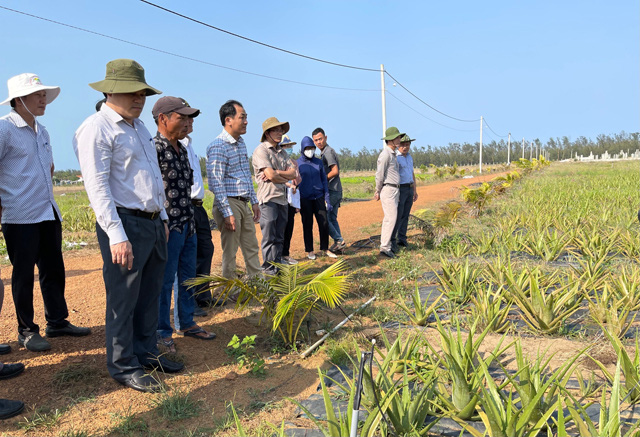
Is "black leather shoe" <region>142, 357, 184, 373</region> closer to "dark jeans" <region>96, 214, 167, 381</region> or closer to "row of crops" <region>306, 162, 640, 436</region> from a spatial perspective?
"dark jeans" <region>96, 214, 167, 381</region>

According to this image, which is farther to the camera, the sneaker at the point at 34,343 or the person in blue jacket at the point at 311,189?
the person in blue jacket at the point at 311,189

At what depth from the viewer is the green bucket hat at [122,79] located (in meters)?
2.63

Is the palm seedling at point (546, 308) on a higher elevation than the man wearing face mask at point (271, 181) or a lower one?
lower

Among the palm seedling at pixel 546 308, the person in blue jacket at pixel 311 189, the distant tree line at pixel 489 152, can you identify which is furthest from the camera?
the distant tree line at pixel 489 152

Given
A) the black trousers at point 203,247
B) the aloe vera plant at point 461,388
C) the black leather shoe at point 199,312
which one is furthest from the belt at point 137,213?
the aloe vera plant at point 461,388

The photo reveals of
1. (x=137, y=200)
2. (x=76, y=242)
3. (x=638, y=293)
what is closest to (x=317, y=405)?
(x=137, y=200)

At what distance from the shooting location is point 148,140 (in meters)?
2.85

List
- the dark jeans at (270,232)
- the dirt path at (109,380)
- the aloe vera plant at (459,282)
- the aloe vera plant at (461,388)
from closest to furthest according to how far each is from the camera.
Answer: the aloe vera plant at (461,388) < the dirt path at (109,380) < the aloe vera plant at (459,282) < the dark jeans at (270,232)

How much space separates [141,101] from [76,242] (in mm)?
6096

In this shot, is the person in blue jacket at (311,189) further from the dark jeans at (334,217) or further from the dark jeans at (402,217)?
the dark jeans at (402,217)

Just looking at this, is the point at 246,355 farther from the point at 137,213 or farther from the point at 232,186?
the point at 232,186

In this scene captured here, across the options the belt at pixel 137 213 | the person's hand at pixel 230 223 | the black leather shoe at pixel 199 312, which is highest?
the belt at pixel 137 213

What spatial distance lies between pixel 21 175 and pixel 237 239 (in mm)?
1782

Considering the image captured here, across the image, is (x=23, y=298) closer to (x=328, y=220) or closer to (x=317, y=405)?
(x=317, y=405)
